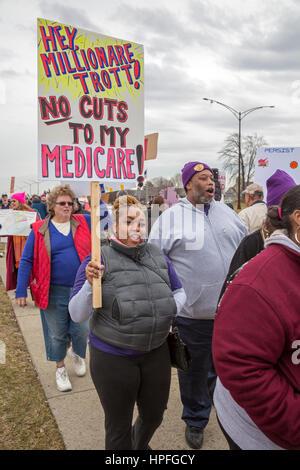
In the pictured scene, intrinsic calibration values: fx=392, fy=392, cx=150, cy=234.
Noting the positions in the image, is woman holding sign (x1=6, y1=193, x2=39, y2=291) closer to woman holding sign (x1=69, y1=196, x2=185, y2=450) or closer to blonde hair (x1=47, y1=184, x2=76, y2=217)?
blonde hair (x1=47, y1=184, x2=76, y2=217)

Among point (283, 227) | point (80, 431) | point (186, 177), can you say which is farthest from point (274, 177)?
point (80, 431)

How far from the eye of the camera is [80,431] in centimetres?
309

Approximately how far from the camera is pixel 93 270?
2178 millimetres

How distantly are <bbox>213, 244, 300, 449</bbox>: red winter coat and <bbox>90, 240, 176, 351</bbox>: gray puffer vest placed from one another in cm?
84

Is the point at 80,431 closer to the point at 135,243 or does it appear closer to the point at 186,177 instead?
the point at 135,243

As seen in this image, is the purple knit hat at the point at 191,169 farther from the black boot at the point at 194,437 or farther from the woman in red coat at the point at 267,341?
the black boot at the point at 194,437

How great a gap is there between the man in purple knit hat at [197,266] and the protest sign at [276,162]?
242cm

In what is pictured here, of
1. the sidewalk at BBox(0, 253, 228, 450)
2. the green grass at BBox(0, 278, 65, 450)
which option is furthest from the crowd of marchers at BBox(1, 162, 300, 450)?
the green grass at BBox(0, 278, 65, 450)

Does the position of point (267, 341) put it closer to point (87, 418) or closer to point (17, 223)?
point (87, 418)

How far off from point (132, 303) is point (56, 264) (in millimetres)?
1648

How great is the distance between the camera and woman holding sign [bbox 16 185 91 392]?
11.8 ft
